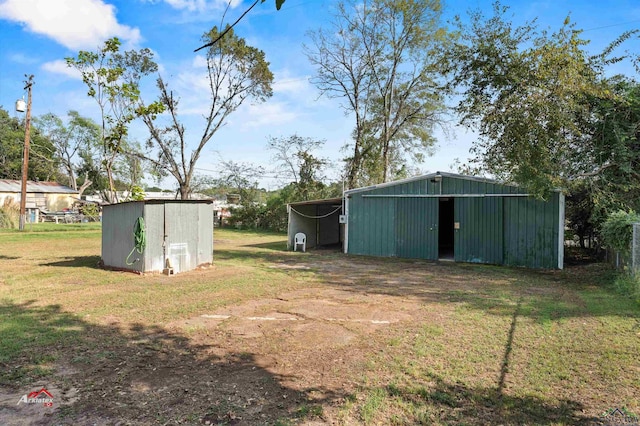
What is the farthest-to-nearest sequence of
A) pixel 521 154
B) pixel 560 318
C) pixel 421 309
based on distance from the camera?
pixel 521 154, pixel 421 309, pixel 560 318

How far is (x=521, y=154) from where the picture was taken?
8.83 metres

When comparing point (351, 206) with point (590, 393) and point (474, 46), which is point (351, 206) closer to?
point (474, 46)

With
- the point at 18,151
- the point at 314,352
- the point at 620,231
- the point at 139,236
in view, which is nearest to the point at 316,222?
the point at 139,236

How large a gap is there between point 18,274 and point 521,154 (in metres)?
11.3

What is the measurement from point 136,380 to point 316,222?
44.6 feet

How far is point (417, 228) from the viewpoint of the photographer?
12.2 m

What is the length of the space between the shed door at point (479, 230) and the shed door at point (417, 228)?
A: 2.30 ft

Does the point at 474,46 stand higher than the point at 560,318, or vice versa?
the point at 474,46

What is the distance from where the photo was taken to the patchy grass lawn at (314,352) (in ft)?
9.07

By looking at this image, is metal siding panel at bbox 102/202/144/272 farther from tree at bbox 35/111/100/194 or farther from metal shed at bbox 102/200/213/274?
tree at bbox 35/111/100/194

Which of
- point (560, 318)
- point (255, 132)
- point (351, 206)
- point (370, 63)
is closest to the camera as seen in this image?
point (560, 318)

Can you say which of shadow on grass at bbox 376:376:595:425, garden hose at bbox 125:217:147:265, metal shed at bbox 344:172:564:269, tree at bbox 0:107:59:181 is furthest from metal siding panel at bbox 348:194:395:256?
tree at bbox 0:107:59:181

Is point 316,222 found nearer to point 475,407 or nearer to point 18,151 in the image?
point 475,407

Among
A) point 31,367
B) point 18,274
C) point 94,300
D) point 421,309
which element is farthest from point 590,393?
point 18,274
